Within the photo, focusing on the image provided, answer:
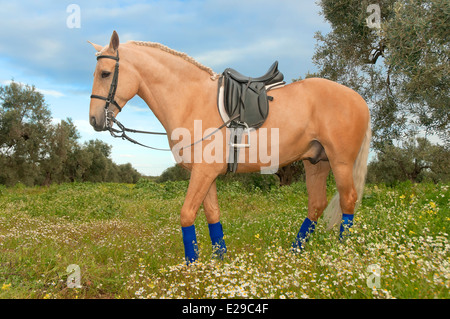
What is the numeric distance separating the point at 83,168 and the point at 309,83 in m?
39.8

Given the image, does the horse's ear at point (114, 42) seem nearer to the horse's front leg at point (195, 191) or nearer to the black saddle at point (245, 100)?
the black saddle at point (245, 100)

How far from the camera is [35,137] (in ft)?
96.3

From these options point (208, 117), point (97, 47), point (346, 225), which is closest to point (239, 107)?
point (208, 117)

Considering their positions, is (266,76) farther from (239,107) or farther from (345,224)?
(345,224)

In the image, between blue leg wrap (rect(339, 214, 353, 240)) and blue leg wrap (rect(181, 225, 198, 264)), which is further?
blue leg wrap (rect(339, 214, 353, 240))

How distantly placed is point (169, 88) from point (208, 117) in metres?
0.73

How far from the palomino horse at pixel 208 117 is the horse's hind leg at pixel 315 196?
12.7 inches

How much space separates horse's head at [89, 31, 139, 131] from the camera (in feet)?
15.2

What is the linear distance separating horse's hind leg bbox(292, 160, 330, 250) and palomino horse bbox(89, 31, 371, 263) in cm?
32

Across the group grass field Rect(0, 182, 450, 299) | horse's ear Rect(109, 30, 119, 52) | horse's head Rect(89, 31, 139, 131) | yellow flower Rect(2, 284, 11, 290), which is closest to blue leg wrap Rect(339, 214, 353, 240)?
grass field Rect(0, 182, 450, 299)

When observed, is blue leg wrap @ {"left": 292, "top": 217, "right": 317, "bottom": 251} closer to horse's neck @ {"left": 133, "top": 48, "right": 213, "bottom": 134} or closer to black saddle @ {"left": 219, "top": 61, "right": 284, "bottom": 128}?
black saddle @ {"left": 219, "top": 61, "right": 284, "bottom": 128}

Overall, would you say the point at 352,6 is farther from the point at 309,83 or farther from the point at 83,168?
the point at 83,168

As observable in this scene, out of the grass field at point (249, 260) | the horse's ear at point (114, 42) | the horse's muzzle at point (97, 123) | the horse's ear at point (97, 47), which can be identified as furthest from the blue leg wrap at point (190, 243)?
the horse's ear at point (97, 47)
